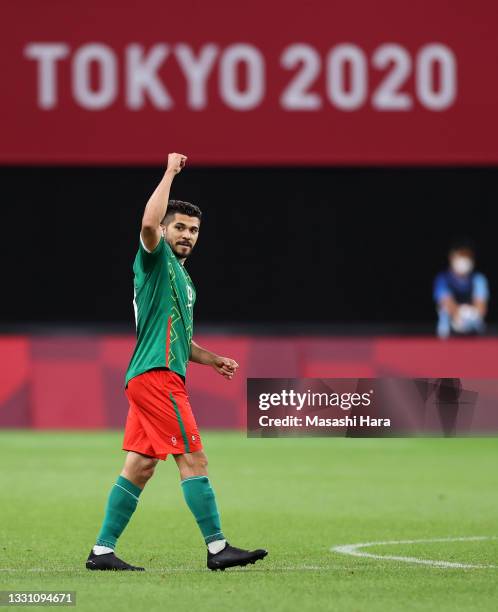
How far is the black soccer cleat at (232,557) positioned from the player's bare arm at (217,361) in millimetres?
953

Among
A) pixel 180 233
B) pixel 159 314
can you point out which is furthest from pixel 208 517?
pixel 180 233

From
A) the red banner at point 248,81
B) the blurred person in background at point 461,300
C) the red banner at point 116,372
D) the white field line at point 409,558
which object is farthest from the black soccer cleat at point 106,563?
the blurred person in background at point 461,300

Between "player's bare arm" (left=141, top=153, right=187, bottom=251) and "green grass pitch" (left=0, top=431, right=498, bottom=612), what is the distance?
1.75 m

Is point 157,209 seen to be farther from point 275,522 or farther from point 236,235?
point 236,235

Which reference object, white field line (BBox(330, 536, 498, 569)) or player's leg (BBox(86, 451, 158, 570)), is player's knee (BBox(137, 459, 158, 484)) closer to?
player's leg (BBox(86, 451, 158, 570))

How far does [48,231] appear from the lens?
26.8 meters

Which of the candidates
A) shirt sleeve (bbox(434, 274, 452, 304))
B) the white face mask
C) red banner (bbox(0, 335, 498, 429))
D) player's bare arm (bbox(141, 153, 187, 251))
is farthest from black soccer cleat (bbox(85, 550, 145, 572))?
the white face mask

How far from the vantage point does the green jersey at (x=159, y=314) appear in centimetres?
846

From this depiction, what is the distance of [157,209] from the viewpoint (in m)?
8.07

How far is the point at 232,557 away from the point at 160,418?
822 millimetres

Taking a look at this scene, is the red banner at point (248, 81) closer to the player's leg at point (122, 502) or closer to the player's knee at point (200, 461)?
the player's leg at point (122, 502)

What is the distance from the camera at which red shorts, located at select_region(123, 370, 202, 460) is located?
8.35 metres

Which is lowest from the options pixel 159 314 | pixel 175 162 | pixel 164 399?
pixel 164 399

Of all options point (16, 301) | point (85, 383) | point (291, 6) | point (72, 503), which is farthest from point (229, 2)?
point (72, 503)
